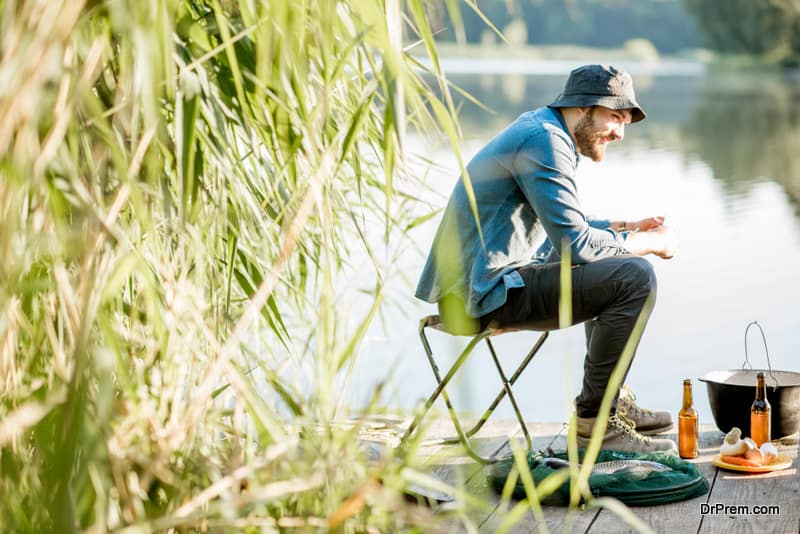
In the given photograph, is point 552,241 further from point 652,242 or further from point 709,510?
point 709,510

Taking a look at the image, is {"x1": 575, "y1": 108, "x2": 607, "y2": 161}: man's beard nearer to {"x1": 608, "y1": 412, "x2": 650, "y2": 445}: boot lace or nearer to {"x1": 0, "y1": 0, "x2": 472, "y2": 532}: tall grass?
{"x1": 608, "y1": 412, "x2": 650, "y2": 445}: boot lace

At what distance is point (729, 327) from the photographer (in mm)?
6707

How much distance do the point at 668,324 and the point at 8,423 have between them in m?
5.83

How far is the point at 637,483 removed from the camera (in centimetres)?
306

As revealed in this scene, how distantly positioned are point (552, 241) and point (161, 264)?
5.65 feet

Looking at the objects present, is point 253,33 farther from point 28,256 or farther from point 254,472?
point 254,472

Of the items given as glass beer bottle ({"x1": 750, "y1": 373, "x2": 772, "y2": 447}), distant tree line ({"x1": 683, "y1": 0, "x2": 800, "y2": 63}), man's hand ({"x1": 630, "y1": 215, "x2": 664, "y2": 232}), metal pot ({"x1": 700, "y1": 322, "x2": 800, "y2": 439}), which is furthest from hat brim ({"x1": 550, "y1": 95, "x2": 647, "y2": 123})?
distant tree line ({"x1": 683, "y1": 0, "x2": 800, "y2": 63})

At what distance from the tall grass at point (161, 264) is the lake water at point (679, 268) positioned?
0.19 metres

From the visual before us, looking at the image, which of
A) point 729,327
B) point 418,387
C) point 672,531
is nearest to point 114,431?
point 672,531

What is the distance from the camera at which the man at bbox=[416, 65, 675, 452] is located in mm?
3262

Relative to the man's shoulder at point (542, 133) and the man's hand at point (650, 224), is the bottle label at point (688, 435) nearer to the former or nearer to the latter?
the man's hand at point (650, 224)

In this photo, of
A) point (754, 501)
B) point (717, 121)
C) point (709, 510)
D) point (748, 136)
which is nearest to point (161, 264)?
point (709, 510)

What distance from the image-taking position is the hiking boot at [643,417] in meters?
3.69

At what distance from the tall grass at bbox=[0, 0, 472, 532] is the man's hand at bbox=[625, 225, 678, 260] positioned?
5.36ft
